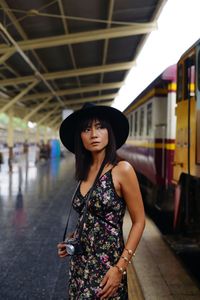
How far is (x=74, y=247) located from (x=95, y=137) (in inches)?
23.6

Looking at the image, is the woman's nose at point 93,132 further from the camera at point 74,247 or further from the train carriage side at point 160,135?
the train carriage side at point 160,135

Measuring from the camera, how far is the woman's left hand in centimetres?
204

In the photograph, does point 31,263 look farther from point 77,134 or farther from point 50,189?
point 50,189

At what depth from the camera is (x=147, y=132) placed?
990 centimetres

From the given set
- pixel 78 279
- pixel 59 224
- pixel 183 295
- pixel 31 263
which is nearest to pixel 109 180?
pixel 78 279

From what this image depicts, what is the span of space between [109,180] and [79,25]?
451 inches

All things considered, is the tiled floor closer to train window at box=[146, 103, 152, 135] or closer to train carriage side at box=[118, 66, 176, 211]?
train carriage side at box=[118, 66, 176, 211]

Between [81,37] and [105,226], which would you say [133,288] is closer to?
[105,226]

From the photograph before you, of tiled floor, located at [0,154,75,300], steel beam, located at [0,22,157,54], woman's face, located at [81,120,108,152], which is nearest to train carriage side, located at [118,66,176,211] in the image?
tiled floor, located at [0,154,75,300]

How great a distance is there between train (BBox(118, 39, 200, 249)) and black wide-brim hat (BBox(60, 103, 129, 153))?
116 inches

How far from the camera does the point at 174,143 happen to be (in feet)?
26.1

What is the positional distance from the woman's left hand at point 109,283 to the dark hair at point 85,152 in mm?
544

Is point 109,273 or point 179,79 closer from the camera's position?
point 109,273

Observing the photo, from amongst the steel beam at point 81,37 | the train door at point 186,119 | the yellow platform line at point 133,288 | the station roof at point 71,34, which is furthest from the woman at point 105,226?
the steel beam at point 81,37
